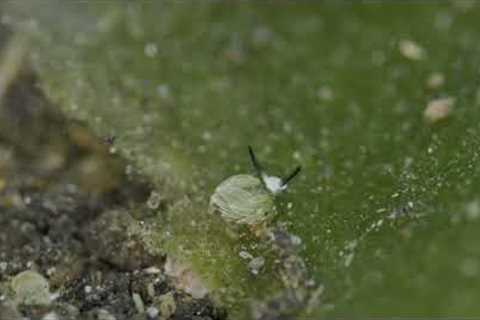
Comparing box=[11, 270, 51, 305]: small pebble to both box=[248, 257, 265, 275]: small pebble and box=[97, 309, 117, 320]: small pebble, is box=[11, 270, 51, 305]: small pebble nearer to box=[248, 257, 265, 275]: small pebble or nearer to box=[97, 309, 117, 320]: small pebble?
box=[97, 309, 117, 320]: small pebble

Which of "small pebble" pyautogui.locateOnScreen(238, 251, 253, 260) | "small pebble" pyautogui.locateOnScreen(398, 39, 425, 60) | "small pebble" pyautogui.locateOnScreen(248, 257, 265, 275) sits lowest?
"small pebble" pyautogui.locateOnScreen(248, 257, 265, 275)

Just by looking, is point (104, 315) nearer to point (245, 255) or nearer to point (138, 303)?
point (138, 303)

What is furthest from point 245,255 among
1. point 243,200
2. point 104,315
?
point 104,315

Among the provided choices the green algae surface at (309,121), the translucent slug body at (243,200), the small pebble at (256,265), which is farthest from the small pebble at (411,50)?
the small pebble at (256,265)

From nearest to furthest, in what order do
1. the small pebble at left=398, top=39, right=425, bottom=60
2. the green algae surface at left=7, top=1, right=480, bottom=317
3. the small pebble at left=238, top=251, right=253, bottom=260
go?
the green algae surface at left=7, top=1, right=480, bottom=317, the small pebble at left=238, top=251, right=253, bottom=260, the small pebble at left=398, top=39, right=425, bottom=60

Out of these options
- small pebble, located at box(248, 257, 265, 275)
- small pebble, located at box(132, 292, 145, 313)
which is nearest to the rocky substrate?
small pebble, located at box(132, 292, 145, 313)

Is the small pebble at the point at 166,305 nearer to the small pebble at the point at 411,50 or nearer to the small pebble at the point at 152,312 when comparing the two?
the small pebble at the point at 152,312

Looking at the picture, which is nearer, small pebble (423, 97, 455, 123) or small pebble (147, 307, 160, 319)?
small pebble (147, 307, 160, 319)

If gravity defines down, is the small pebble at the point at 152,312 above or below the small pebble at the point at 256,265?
below
